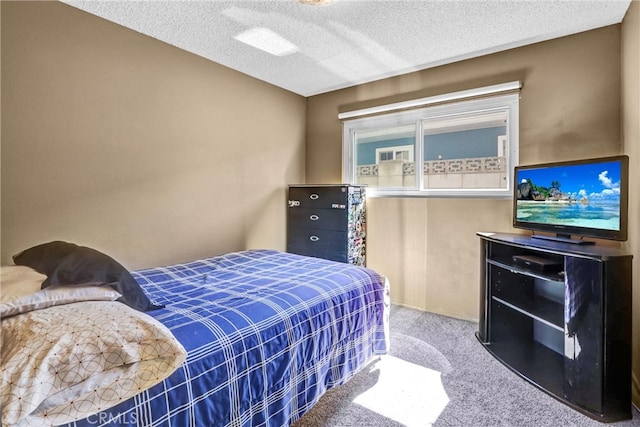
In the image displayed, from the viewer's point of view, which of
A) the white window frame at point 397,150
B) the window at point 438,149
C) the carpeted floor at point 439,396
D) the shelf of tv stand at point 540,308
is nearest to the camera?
the carpeted floor at point 439,396

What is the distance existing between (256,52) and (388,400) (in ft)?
9.38

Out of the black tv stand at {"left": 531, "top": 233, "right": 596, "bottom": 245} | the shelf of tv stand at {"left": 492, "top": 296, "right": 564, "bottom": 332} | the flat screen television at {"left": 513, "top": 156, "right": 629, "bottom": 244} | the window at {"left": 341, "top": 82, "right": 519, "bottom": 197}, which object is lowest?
the shelf of tv stand at {"left": 492, "top": 296, "right": 564, "bottom": 332}

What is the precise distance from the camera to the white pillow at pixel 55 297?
107cm

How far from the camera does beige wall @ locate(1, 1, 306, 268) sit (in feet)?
6.36

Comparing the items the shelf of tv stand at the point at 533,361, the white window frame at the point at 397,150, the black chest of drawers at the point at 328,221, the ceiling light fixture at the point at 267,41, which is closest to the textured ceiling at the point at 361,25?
the ceiling light fixture at the point at 267,41

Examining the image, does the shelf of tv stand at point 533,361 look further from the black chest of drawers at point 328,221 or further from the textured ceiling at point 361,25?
the textured ceiling at point 361,25

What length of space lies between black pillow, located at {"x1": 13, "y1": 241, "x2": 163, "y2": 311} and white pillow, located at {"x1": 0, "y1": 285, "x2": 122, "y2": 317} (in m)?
0.04

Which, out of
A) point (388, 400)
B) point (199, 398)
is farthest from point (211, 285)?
point (388, 400)

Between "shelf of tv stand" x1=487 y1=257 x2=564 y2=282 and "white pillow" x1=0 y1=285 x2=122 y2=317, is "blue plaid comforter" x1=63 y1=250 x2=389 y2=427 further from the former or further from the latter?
"shelf of tv stand" x1=487 y1=257 x2=564 y2=282

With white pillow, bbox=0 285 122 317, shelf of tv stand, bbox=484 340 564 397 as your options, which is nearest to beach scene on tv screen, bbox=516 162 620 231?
shelf of tv stand, bbox=484 340 564 397

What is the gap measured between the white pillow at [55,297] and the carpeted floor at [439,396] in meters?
1.14

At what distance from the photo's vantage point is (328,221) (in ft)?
11.0

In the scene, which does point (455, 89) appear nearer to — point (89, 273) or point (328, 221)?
point (328, 221)

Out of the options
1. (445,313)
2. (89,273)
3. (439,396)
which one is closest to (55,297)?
(89,273)
